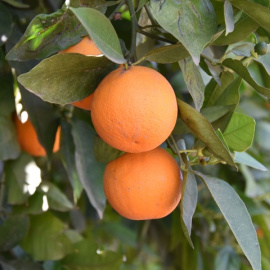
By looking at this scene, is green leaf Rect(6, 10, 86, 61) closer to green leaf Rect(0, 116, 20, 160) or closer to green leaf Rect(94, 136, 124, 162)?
green leaf Rect(94, 136, 124, 162)

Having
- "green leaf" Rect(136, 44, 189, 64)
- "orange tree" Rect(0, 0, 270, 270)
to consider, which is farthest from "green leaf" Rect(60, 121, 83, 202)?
"green leaf" Rect(136, 44, 189, 64)

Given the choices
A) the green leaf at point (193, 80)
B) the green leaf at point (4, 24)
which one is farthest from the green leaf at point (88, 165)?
the green leaf at point (193, 80)

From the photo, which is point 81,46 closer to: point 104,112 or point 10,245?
point 104,112

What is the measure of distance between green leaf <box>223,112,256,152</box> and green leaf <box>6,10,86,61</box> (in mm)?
Result: 255

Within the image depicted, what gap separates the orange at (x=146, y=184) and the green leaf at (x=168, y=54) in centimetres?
13

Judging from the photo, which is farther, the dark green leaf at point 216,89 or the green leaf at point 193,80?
the dark green leaf at point 216,89

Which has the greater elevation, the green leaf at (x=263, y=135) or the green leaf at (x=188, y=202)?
the green leaf at (x=188, y=202)

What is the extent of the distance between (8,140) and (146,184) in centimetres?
43

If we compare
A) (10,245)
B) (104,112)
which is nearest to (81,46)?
(104,112)

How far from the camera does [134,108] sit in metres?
0.58

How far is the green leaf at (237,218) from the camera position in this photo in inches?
24.1

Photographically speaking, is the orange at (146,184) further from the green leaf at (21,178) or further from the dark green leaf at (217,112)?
the green leaf at (21,178)

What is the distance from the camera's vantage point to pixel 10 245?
40.0 inches

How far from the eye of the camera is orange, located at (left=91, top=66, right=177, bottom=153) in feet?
1.92
